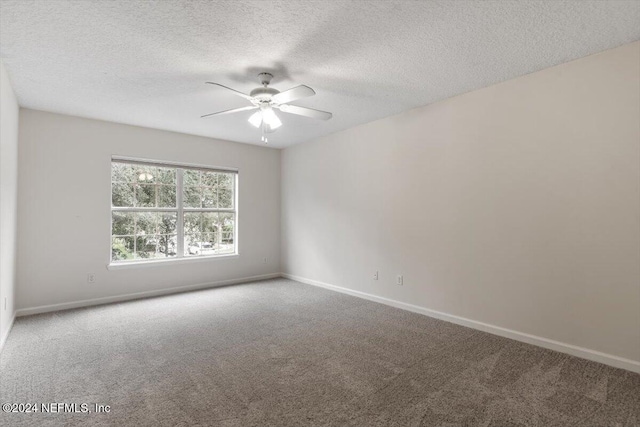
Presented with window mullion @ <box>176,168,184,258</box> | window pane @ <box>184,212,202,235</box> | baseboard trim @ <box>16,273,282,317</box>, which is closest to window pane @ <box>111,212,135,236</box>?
window mullion @ <box>176,168,184,258</box>

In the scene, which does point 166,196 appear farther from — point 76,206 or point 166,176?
point 76,206

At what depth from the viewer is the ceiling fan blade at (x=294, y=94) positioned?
262cm

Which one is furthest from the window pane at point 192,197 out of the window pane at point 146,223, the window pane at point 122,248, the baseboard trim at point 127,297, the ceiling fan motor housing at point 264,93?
the ceiling fan motor housing at point 264,93

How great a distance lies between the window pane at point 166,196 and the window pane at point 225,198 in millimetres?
757

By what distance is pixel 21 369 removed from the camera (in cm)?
251

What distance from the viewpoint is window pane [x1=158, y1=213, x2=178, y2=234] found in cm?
496

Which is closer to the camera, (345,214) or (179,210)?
(345,214)

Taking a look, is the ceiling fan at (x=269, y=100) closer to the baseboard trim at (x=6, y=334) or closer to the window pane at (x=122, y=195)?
the window pane at (x=122, y=195)

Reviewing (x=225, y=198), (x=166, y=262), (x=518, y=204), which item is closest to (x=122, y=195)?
(x=166, y=262)

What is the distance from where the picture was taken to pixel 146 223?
4.84m

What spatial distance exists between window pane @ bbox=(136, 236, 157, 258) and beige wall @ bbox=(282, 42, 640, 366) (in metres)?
3.00

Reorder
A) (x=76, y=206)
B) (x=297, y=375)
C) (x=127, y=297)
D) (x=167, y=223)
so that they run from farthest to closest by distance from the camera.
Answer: (x=167, y=223)
(x=127, y=297)
(x=76, y=206)
(x=297, y=375)

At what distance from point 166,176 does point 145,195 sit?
0.43 m

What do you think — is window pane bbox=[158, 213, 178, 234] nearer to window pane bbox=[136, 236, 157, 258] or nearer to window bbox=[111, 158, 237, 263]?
window bbox=[111, 158, 237, 263]
